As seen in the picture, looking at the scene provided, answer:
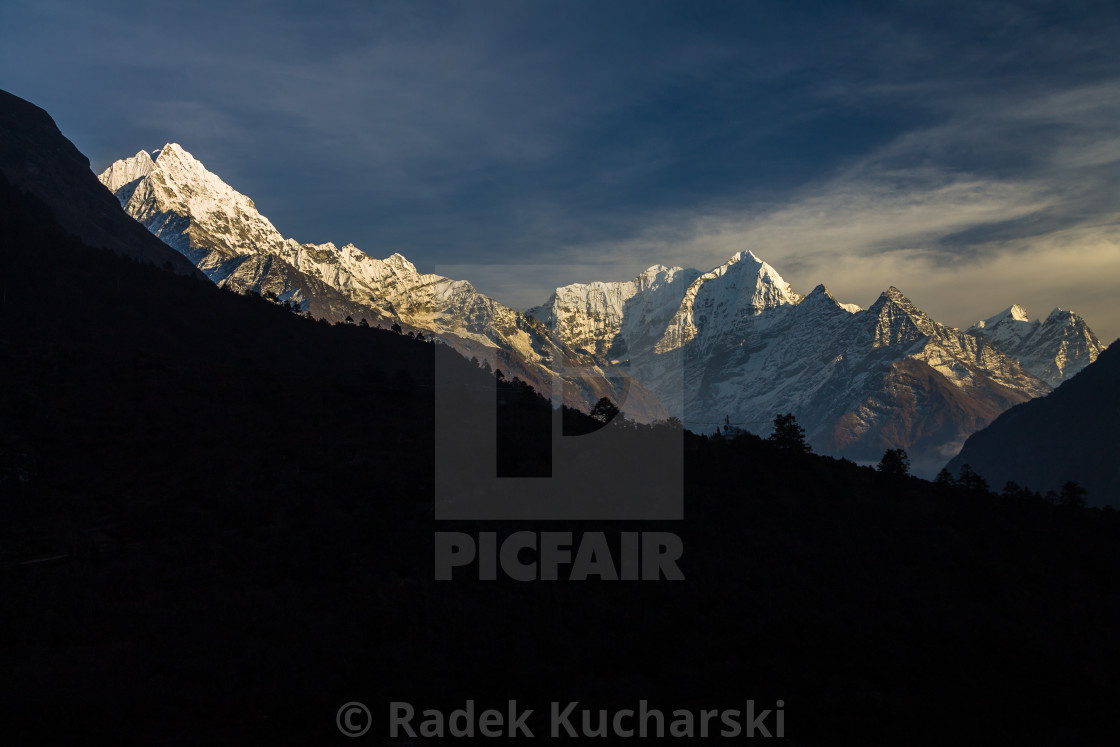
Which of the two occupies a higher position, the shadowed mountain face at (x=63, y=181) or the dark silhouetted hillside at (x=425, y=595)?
the shadowed mountain face at (x=63, y=181)

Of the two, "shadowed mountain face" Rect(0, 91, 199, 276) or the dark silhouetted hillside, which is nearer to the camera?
the dark silhouetted hillside

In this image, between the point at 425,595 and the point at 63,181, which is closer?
the point at 425,595

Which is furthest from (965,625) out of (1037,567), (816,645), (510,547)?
(510,547)

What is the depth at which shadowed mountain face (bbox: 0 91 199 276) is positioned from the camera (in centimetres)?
14762

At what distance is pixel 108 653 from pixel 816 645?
19712 millimetres

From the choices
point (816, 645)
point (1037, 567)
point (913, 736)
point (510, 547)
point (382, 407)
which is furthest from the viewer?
point (382, 407)

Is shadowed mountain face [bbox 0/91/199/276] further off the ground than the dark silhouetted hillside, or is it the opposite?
shadowed mountain face [bbox 0/91/199/276]

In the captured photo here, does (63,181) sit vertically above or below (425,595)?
above

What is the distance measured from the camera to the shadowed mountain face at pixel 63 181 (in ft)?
484

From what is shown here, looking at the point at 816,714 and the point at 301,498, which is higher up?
the point at 301,498

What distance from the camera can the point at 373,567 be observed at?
25172 mm

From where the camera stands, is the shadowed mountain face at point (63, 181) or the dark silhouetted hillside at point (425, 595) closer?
the dark silhouetted hillside at point (425, 595)

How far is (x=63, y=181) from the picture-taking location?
16300cm

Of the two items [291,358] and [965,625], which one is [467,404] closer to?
[291,358]
